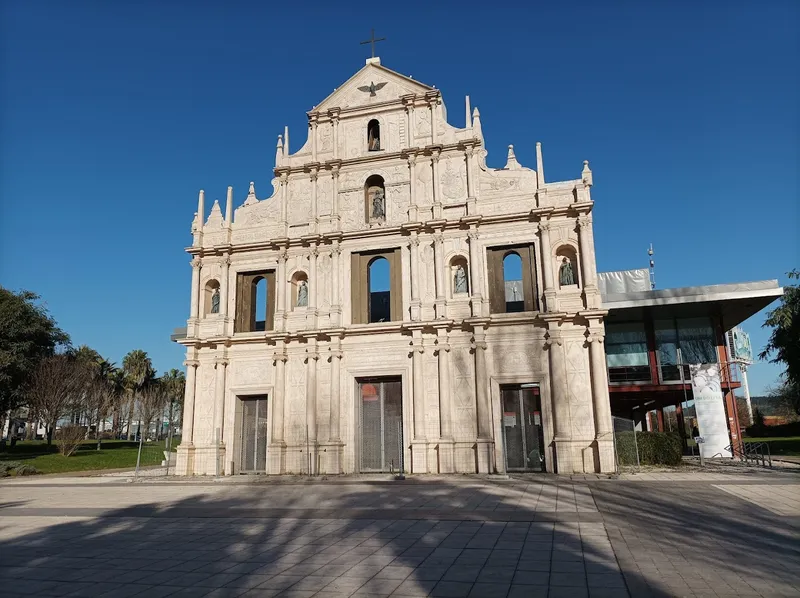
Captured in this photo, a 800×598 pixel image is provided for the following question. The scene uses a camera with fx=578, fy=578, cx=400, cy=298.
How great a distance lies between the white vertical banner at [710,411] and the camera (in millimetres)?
24078

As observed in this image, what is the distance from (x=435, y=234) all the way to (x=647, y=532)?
15.3 meters

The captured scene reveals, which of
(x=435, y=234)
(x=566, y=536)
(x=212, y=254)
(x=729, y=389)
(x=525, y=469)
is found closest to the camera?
(x=566, y=536)

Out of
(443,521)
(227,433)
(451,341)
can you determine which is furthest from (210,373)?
(443,521)

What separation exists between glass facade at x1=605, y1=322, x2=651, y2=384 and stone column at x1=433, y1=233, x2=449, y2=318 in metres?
11.4

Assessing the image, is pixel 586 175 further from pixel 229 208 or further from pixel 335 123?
pixel 229 208

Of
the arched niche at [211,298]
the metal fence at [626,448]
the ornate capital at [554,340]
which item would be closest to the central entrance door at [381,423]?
the ornate capital at [554,340]

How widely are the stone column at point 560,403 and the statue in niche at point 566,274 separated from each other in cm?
216

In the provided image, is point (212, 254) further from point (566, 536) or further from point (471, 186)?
point (566, 536)

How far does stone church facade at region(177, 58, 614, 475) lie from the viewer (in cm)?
2144

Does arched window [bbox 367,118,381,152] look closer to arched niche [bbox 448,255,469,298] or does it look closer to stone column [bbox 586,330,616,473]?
arched niche [bbox 448,255,469,298]

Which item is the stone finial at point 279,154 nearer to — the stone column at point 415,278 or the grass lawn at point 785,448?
the stone column at point 415,278

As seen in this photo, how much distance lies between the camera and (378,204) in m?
25.3

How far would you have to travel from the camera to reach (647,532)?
394 inches

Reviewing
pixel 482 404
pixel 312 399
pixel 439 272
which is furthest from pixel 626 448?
pixel 312 399
